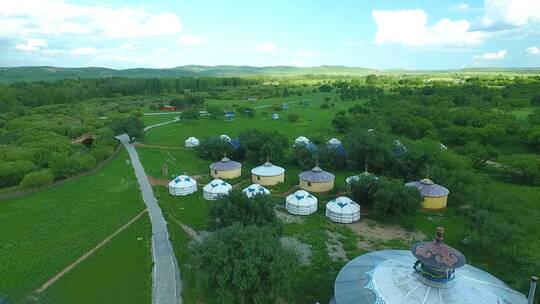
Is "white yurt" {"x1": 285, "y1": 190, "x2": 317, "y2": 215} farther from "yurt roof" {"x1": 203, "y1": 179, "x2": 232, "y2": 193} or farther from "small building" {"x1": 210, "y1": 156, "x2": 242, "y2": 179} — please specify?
"small building" {"x1": 210, "y1": 156, "x2": 242, "y2": 179}

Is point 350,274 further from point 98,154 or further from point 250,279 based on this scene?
point 98,154

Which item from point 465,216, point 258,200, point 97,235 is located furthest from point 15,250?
point 465,216

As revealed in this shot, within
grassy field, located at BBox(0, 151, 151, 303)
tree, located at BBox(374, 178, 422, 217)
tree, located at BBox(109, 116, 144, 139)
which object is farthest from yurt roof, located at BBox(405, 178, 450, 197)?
tree, located at BBox(109, 116, 144, 139)

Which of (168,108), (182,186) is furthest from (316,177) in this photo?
(168,108)

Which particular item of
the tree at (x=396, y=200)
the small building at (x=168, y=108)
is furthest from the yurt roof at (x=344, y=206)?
the small building at (x=168, y=108)

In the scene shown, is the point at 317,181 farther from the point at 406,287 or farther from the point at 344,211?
the point at 406,287

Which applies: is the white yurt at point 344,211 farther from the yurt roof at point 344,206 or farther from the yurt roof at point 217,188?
the yurt roof at point 217,188
